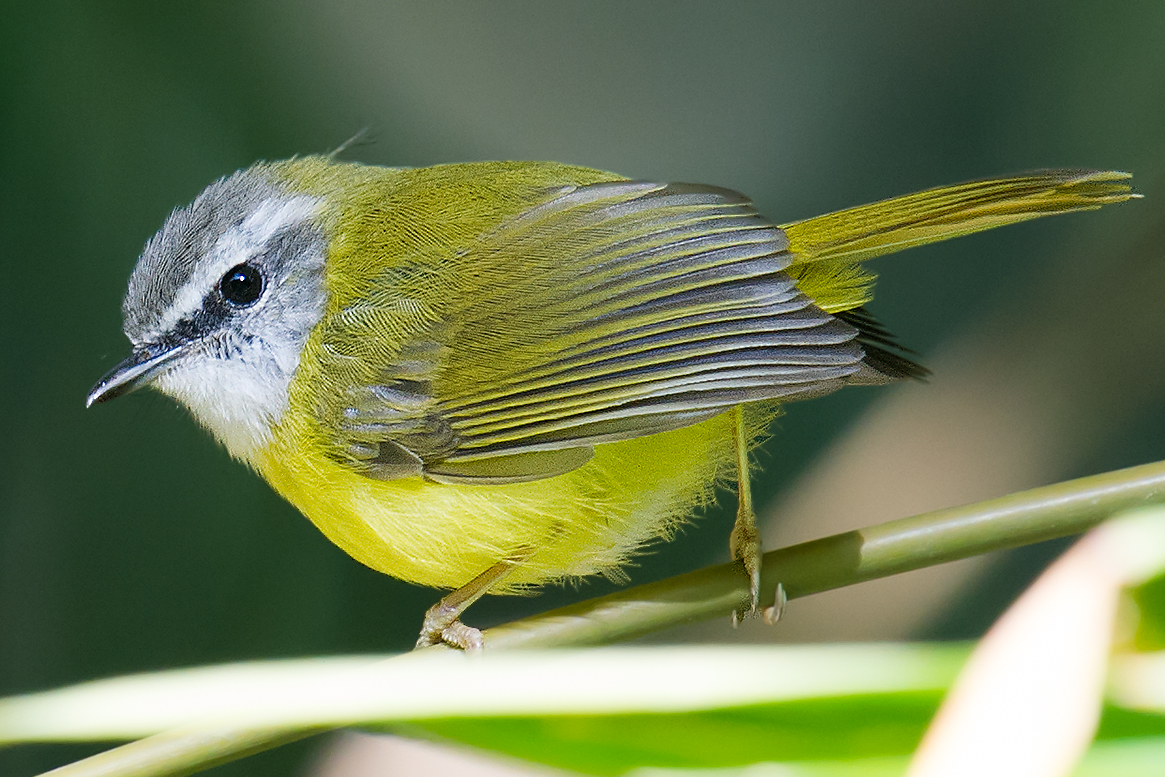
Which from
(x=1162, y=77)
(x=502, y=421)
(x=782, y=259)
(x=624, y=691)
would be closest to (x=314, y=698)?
(x=624, y=691)

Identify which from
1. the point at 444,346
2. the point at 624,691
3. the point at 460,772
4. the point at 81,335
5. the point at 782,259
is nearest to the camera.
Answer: the point at 624,691

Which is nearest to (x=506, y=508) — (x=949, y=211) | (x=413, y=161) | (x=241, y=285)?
(x=241, y=285)

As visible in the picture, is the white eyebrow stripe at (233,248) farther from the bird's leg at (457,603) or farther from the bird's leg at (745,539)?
the bird's leg at (745,539)

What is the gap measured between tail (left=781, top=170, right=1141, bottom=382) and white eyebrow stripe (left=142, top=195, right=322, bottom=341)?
62 centimetres

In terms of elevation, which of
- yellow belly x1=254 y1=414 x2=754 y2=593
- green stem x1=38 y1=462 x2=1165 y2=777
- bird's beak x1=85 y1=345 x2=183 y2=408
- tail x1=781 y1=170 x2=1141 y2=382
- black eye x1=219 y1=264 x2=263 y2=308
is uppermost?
tail x1=781 y1=170 x2=1141 y2=382

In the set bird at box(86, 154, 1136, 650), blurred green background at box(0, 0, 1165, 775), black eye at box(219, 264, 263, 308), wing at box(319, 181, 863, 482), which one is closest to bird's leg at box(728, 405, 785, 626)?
bird at box(86, 154, 1136, 650)

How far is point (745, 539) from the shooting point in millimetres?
1252

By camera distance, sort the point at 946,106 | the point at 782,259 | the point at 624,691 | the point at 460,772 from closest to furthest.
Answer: the point at 624,691 < the point at 782,259 < the point at 460,772 < the point at 946,106

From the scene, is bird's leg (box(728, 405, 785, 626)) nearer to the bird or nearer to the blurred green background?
the bird

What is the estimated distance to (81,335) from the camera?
6.15 ft

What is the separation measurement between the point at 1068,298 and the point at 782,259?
41.3 inches

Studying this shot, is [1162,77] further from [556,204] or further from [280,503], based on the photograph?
[280,503]

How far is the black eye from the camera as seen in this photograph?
128 cm

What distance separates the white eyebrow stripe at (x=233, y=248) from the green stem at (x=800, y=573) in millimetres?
548
